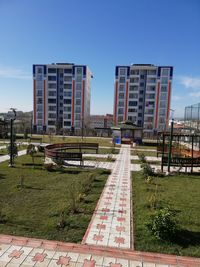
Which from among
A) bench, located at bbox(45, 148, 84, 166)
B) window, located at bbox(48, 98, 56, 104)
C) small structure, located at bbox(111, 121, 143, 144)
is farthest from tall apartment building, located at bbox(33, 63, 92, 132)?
bench, located at bbox(45, 148, 84, 166)

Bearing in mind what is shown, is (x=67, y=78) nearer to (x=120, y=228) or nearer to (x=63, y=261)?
(x=120, y=228)

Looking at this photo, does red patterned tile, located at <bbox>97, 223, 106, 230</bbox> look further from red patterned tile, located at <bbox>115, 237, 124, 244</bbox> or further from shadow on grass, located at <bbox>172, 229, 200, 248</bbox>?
shadow on grass, located at <bbox>172, 229, 200, 248</bbox>

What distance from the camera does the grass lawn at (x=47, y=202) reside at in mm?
5570

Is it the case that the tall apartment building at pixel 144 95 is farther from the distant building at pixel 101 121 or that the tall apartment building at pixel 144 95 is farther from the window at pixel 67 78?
the distant building at pixel 101 121

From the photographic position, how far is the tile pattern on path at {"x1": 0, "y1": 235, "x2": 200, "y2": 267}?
4.37m

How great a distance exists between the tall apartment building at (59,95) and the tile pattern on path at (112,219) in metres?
48.2

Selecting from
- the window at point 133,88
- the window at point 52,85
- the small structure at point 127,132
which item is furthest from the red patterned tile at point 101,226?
the window at point 52,85

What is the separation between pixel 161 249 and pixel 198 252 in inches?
31.7

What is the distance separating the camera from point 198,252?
4812mm

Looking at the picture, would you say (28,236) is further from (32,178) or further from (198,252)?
(32,178)

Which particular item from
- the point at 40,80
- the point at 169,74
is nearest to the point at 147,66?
the point at 169,74

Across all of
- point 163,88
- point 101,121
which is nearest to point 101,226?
point 163,88

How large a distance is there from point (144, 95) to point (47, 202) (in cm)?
5314

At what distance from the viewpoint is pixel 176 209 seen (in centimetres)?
727
